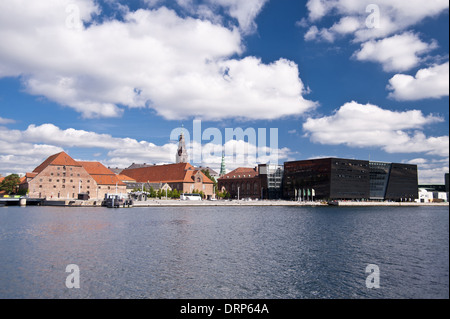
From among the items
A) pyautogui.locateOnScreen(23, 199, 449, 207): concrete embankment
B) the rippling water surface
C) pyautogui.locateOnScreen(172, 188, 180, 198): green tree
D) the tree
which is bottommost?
the rippling water surface

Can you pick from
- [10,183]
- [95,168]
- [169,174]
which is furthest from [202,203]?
[10,183]

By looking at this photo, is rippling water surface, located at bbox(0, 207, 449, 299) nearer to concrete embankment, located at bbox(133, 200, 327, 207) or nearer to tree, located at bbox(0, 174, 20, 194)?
concrete embankment, located at bbox(133, 200, 327, 207)

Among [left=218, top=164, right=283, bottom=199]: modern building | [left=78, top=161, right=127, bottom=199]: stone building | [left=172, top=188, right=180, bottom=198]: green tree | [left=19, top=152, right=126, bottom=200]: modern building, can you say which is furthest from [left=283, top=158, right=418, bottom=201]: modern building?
[left=19, top=152, right=126, bottom=200]: modern building

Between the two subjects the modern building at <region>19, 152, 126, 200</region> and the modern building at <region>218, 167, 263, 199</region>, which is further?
the modern building at <region>218, 167, 263, 199</region>

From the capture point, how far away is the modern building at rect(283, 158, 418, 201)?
157375mm

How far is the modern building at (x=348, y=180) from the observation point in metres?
157

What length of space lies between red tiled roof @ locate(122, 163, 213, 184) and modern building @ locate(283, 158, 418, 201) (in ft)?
133

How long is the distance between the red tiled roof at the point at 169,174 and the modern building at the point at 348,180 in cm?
4067

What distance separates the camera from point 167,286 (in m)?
20.9
